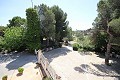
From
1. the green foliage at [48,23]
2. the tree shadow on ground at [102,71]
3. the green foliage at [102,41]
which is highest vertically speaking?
the green foliage at [48,23]

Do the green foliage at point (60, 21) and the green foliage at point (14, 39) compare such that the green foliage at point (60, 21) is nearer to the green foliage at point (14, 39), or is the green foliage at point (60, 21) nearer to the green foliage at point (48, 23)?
the green foliage at point (48, 23)

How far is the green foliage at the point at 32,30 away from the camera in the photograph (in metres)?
25.9

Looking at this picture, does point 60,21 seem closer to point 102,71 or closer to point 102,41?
point 102,41

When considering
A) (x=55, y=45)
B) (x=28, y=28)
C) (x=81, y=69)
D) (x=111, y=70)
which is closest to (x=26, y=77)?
(x=81, y=69)

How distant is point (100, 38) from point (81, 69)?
10.9 meters

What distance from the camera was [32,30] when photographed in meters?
26.0

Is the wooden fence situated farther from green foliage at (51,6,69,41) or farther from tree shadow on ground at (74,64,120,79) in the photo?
green foliage at (51,6,69,41)

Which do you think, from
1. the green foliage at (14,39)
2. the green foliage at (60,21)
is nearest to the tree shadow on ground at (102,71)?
the green foliage at (14,39)

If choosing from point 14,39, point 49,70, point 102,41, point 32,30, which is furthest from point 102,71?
point 14,39

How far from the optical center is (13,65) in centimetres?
1997

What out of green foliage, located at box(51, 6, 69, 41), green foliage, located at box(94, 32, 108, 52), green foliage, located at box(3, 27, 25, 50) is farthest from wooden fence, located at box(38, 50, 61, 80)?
green foliage, located at box(51, 6, 69, 41)

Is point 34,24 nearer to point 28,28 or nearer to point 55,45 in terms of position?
point 28,28

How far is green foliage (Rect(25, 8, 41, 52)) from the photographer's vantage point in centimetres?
2589

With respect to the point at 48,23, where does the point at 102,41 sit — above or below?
below
